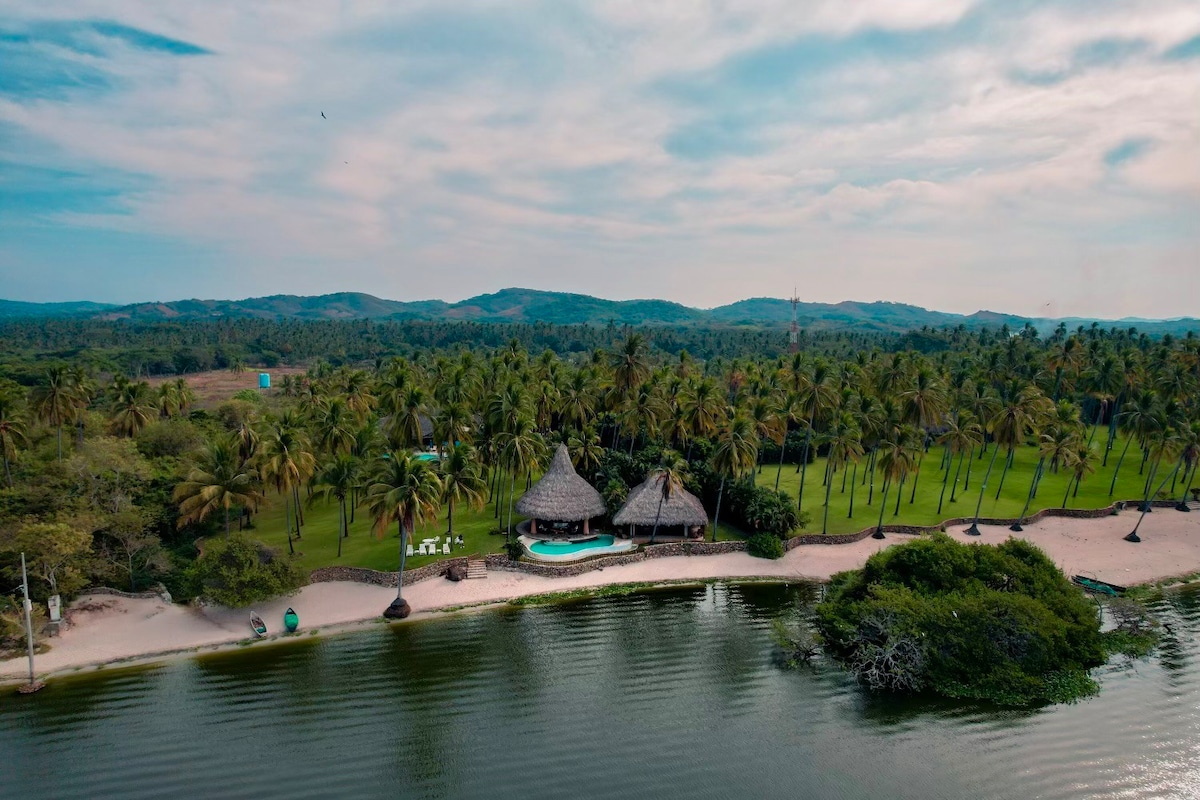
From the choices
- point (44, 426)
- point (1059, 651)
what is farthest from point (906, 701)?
point (44, 426)

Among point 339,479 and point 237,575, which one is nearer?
point 237,575

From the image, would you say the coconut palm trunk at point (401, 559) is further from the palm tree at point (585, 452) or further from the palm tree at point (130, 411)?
the palm tree at point (130, 411)

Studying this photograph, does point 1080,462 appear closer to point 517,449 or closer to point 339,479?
point 517,449

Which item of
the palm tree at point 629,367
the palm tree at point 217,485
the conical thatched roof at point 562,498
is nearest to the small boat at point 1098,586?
the conical thatched roof at point 562,498

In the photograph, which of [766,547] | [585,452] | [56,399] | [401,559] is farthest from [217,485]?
[766,547]

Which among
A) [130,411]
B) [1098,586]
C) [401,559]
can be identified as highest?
[130,411]

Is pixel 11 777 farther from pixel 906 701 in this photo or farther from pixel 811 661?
pixel 906 701
